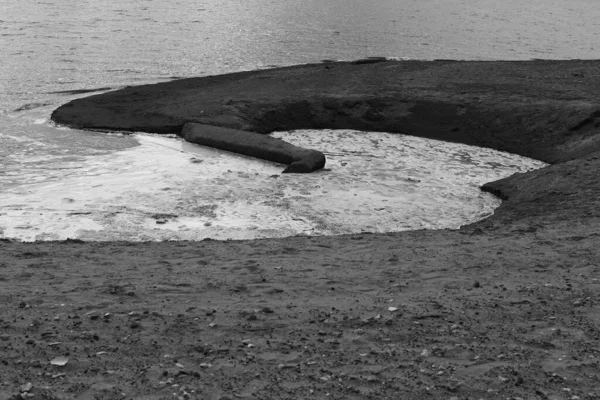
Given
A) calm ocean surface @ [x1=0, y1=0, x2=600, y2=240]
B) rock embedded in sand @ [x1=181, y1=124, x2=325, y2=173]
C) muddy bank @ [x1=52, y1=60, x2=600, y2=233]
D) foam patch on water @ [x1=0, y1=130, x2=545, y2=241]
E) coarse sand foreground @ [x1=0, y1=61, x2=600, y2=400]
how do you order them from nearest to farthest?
coarse sand foreground @ [x1=0, y1=61, x2=600, y2=400]
foam patch on water @ [x1=0, y1=130, x2=545, y2=241]
calm ocean surface @ [x1=0, y1=0, x2=600, y2=240]
rock embedded in sand @ [x1=181, y1=124, x2=325, y2=173]
muddy bank @ [x1=52, y1=60, x2=600, y2=233]

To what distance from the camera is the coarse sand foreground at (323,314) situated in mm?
4762

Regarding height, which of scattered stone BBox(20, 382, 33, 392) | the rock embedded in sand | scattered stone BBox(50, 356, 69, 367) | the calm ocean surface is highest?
scattered stone BBox(20, 382, 33, 392)

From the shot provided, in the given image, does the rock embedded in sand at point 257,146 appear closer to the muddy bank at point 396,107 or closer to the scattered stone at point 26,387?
the muddy bank at point 396,107

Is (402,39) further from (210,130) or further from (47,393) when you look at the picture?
(47,393)

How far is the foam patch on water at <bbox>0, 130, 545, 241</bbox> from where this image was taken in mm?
9164

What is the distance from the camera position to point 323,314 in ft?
18.9

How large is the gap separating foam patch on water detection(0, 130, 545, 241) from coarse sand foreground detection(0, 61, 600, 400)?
0.90 meters

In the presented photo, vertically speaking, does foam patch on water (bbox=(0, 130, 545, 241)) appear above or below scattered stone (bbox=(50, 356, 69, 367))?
below

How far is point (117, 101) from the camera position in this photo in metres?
15.5

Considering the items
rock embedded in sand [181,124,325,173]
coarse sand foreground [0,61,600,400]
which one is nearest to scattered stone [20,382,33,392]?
coarse sand foreground [0,61,600,400]

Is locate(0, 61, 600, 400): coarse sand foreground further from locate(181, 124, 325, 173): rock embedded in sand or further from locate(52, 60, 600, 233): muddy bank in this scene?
locate(52, 60, 600, 233): muddy bank

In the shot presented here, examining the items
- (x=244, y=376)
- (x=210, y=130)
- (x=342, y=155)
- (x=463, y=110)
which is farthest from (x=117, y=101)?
(x=244, y=376)

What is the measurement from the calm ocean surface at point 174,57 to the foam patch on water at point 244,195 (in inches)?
1.4

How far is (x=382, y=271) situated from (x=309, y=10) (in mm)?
32745
